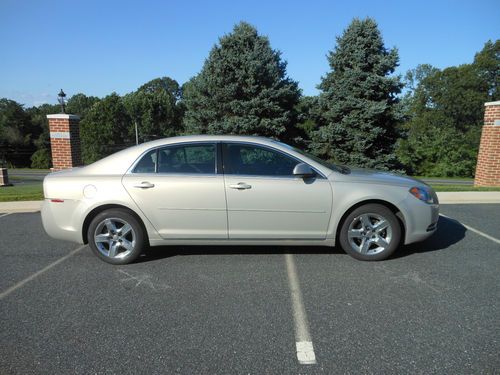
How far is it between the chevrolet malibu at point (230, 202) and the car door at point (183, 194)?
1cm

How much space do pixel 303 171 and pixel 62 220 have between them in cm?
299

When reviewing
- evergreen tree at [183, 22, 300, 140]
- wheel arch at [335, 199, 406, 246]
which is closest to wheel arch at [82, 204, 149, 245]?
wheel arch at [335, 199, 406, 246]

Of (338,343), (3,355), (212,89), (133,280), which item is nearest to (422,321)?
(338,343)

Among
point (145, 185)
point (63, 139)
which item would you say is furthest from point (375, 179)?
point (63, 139)

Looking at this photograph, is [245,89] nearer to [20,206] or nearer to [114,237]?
[20,206]

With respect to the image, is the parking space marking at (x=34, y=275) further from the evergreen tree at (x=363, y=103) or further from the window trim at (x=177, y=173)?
the evergreen tree at (x=363, y=103)

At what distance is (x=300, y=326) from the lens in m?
2.90

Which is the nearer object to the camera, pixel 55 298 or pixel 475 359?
pixel 475 359

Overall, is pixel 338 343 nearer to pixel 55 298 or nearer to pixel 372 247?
pixel 372 247

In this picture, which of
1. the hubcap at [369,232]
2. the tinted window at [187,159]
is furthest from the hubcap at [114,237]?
the hubcap at [369,232]

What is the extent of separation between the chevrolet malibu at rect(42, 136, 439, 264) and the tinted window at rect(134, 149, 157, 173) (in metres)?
0.01

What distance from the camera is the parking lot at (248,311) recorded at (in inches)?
97.5

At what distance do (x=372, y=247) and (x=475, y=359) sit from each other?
1984 mm

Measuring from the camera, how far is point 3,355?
8.44ft
